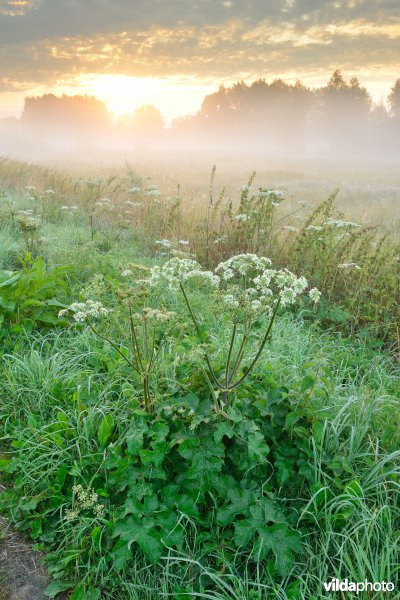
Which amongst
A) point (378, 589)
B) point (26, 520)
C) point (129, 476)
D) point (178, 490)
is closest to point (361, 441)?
point (378, 589)

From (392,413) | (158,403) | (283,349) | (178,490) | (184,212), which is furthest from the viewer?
(184,212)

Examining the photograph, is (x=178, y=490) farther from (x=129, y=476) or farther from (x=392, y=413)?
(x=392, y=413)

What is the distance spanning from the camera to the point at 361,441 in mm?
2900

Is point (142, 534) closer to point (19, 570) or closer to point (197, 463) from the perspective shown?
point (197, 463)

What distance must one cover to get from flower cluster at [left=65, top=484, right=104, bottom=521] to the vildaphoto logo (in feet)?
4.08

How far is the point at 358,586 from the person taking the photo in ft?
6.77

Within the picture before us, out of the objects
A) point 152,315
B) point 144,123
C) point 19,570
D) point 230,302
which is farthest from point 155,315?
point 144,123

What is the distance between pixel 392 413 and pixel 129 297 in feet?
7.02

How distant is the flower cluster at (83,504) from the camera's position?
243 cm

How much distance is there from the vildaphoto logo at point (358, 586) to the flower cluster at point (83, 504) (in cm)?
125

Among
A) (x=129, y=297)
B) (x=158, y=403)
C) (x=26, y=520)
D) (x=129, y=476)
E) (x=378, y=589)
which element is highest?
(x=129, y=297)

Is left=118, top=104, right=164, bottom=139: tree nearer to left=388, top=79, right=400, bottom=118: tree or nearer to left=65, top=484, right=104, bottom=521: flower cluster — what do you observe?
left=388, top=79, right=400, bottom=118: tree

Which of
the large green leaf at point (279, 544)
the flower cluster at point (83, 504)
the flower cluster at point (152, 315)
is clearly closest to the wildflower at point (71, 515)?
the flower cluster at point (83, 504)

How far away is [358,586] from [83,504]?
147 centimetres
